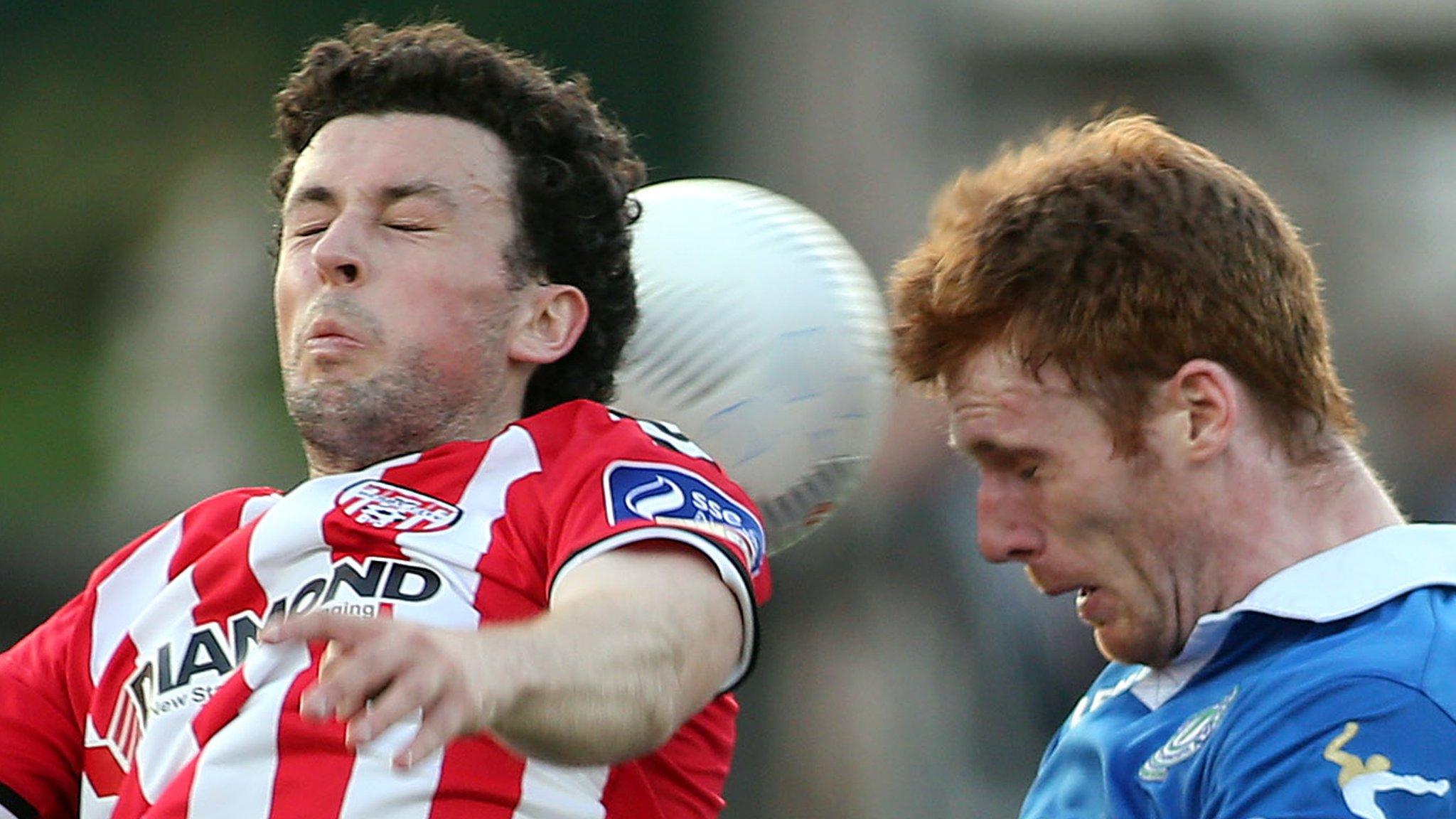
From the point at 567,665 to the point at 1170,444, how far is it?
95cm

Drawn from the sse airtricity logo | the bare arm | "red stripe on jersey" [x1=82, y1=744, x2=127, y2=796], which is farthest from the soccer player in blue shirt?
"red stripe on jersey" [x1=82, y1=744, x2=127, y2=796]

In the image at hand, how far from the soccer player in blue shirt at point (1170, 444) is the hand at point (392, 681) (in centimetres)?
103

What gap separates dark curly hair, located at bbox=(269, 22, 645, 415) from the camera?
3252 mm

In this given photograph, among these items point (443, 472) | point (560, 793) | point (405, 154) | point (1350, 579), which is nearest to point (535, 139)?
point (405, 154)

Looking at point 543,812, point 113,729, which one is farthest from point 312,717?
point 113,729

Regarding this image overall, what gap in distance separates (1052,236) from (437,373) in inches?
34.4

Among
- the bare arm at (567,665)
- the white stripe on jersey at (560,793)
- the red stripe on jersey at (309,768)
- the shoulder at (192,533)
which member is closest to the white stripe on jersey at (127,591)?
the shoulder at (192,533)

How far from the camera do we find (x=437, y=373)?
310 centimetres

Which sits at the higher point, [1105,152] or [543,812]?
[1105,152]

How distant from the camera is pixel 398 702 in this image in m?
1.93

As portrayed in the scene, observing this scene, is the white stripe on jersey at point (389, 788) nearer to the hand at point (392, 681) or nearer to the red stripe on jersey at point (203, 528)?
the red stripe on jersey at point (203, 528)

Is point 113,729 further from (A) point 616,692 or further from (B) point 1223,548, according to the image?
(B) point 1223,548

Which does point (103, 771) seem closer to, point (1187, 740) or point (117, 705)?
point (117, 705)

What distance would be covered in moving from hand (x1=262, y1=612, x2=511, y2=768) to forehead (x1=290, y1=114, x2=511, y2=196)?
123cm
